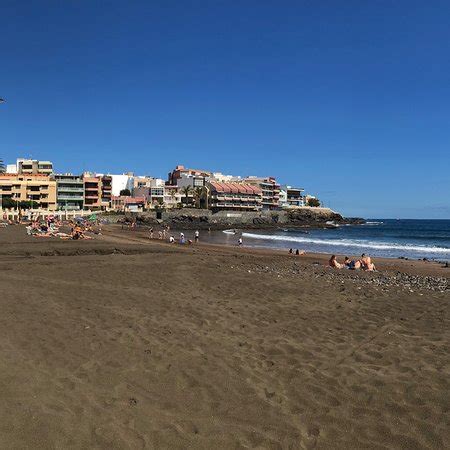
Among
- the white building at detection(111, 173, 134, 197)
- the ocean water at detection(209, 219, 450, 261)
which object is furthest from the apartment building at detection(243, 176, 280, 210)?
the ocean water at detection(209, 219, 450, 261)

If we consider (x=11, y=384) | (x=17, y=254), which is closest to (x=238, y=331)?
(x=11, y=384)

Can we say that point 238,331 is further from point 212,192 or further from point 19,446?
point 212,192

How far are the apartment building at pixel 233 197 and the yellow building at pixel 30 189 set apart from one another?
42054 millimetres

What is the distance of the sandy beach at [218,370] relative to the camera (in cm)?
449

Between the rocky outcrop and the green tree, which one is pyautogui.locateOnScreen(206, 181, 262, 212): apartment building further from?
the green tree

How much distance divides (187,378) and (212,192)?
365ft

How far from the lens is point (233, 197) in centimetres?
11719

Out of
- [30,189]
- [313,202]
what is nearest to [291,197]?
[313,202]

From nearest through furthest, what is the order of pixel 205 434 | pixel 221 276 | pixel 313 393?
pixel 205 434 → pixel 313 393 → pixel 221 276

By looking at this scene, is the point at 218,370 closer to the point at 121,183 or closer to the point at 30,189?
the point at 30,189

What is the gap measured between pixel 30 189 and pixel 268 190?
70022mm

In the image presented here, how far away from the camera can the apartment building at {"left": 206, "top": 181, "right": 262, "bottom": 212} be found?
4528 inches

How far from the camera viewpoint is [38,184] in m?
87.5

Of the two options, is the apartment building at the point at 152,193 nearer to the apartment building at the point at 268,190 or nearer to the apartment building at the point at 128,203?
the apartment building at the point at 128,203
